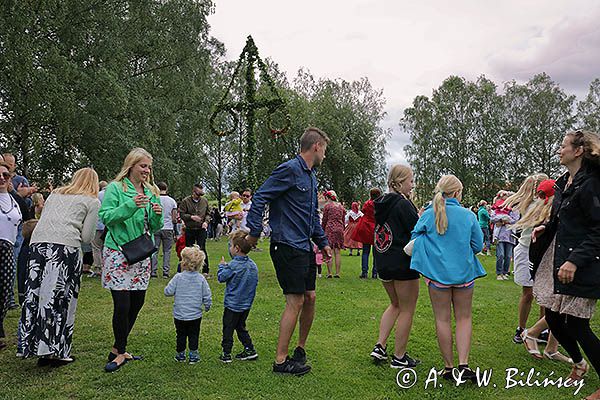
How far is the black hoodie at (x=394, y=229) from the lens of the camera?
4871mm

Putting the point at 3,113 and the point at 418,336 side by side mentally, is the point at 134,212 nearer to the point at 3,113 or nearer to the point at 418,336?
the point at 418,336

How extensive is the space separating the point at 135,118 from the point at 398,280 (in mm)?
18613

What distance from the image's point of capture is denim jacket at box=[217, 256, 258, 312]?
499cm

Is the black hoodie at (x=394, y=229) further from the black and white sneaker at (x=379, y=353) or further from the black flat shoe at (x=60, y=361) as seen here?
the black flat shoe at (x=60, y=361)

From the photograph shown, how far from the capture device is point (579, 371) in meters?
4.55

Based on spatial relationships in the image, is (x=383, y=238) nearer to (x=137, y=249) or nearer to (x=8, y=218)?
(x=137, y=249)

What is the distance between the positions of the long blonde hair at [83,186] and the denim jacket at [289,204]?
1.72m

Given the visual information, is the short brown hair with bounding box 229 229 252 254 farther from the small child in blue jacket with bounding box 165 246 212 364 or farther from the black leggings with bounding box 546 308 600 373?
the black leggings with bounding box 546 308 600 373

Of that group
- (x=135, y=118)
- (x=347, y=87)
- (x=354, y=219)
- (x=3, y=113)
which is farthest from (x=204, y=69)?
(x=347, y=87)

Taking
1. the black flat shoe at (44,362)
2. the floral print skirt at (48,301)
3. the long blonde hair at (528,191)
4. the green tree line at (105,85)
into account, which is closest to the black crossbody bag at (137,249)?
the floral print skirt at (48,301)

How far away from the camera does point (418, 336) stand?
239 inches

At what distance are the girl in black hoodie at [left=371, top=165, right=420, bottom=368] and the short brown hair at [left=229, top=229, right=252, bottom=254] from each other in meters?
1.36

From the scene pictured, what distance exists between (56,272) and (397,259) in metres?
3.30

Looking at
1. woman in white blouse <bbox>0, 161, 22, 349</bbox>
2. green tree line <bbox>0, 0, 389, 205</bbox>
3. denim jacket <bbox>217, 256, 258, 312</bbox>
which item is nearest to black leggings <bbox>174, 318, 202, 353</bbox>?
denim jacket <bbox>217, 256, 258, 312</bbox>
